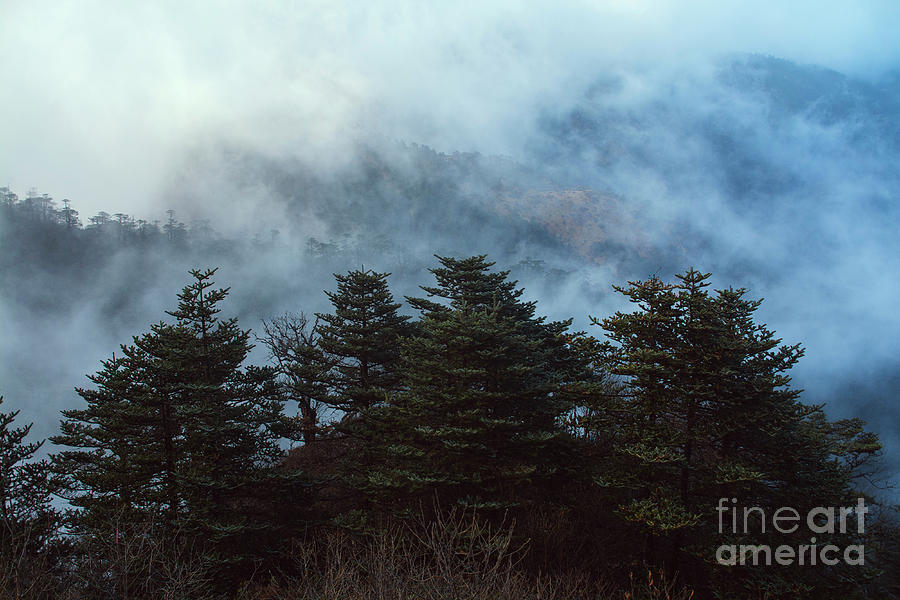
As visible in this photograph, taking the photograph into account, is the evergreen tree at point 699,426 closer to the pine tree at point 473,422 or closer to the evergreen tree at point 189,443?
the pine tree at point 473,422

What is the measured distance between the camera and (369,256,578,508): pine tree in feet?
55.2

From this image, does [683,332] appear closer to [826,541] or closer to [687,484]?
[687,484]

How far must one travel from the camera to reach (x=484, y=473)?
1705cm

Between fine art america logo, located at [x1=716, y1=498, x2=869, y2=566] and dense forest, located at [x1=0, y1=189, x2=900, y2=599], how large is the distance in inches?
3.0

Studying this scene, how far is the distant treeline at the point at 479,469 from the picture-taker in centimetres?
1402

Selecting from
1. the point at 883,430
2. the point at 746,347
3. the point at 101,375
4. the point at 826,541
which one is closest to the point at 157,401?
the point at 101,375

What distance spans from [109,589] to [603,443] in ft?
59.5

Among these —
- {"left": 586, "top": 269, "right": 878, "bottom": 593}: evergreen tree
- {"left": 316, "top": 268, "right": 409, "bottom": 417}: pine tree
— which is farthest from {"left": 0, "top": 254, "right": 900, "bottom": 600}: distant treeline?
{"left": 316, "top": 268, "right": 409, "bottom": 417}: pine tree

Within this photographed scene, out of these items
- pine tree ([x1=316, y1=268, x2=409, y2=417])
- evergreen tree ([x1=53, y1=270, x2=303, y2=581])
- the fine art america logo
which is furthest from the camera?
pine tree ([x1=316, y1=268, x2=409, y2=417])

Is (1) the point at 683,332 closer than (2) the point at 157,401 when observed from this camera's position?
Yes

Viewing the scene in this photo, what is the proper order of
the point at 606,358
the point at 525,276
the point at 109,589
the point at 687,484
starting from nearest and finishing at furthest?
the point at 109,589 → the point at 687,484 → the point at 606,358 → the point at 525,276

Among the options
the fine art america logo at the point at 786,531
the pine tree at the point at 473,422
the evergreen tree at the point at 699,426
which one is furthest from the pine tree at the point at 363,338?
the fine art america logo at the point at 786,531

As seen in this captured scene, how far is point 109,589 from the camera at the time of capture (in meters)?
10.4

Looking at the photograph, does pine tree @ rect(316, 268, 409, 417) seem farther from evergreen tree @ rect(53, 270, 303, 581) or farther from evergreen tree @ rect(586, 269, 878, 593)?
evergreen tree @ rect(586, 269, 878, 593)
